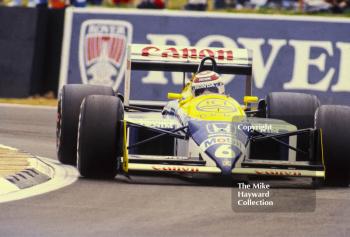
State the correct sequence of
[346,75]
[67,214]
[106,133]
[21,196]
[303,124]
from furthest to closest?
[346,75], [303,124], [106,133], [21,196], [67,214]

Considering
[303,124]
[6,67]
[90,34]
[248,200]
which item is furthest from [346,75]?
[248,200]

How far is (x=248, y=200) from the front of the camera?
1230 cm

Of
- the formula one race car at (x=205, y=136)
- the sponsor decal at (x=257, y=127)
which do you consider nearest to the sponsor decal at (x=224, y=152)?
the formula one race car at (x=205, y=136)

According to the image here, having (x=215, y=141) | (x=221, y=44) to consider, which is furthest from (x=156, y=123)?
(x=221, y=44)

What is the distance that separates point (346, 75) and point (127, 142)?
9.84 metres

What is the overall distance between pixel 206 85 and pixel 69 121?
1.66m

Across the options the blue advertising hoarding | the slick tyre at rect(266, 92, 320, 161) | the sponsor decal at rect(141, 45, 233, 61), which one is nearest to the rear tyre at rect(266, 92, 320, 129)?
the slick tyre at rect(266, 92, 320, 161)

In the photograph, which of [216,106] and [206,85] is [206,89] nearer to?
[206,85]

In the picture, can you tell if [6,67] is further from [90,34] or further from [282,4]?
[282,4]

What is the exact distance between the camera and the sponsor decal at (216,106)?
14266mm

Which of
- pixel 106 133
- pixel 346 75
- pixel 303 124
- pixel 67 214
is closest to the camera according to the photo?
pixel 67 214

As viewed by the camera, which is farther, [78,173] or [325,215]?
[78,173]

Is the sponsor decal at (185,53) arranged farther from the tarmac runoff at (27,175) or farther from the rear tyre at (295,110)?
the tarmac runoff at (27,175)

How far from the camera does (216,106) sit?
14.4m
